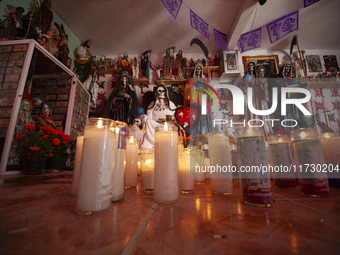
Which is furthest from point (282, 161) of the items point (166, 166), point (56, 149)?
point (56, 149)

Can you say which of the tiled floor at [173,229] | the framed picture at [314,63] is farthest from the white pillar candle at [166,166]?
the framed picture at [314,63]

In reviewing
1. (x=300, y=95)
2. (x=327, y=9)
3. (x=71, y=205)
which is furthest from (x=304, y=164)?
(x=327, y=9)

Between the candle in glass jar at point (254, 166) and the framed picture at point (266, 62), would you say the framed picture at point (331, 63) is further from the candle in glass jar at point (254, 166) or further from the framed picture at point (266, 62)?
the candle in glass jar at point (254, 166)

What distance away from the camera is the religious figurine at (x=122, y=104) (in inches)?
123

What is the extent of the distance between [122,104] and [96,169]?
9.64 ft

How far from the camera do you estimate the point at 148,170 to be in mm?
702

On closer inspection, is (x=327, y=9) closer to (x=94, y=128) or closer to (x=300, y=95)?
(x=300, y=95)

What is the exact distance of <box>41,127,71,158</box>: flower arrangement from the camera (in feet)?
5.22

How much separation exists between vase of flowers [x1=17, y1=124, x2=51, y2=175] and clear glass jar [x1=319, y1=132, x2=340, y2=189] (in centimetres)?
217

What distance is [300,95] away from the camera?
319 cm

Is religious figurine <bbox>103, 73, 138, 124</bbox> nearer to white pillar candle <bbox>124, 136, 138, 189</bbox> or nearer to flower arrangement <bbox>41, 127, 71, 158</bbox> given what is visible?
flower arrangement <bbox>41, 127, 71, 158</bbox>

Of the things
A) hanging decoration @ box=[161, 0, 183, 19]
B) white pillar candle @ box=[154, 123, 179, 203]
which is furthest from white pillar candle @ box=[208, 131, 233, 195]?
hanging decoration @ box=[161, 0, 183, 19]

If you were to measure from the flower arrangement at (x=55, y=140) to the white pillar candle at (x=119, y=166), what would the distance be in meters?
1.44

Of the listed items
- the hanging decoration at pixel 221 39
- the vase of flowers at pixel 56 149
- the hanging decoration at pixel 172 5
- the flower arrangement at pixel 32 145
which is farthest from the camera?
the hanging decoration at pixel 221 39
